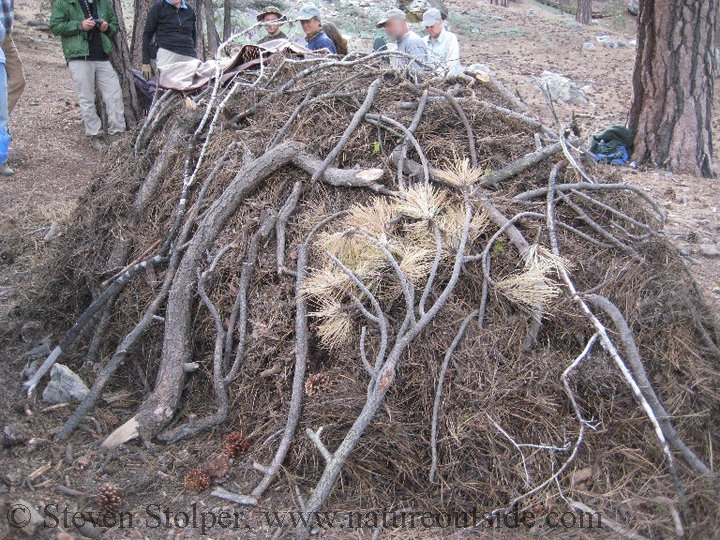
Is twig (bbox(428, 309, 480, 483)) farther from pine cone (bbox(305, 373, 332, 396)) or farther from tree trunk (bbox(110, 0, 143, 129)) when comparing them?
tree trunk (bbox(110, 0, 143, 129))

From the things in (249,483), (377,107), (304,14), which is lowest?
(249,483)

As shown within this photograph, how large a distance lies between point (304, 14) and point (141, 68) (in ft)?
10.0

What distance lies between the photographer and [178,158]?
391 cm

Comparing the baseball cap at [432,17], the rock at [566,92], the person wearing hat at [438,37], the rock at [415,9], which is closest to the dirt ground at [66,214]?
the rock at [566,92]

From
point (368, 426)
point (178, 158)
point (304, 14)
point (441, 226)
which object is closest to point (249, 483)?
point (368, 426)

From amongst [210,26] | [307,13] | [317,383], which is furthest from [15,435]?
[210,26]

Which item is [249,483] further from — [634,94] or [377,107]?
[634,94]

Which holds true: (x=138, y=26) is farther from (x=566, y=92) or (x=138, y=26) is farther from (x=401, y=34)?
(x=566, y=92)

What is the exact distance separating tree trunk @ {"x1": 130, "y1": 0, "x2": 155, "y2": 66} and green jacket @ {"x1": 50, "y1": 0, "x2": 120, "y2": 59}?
464mm

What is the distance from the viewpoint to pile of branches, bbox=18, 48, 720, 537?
8.21 ft

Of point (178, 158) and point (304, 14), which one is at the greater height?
point (304, 14)

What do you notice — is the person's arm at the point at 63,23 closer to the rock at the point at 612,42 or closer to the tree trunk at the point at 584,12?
the rock at the point at 612,42

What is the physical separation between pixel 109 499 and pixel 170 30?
553cm

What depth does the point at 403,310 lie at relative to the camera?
9.13ft
